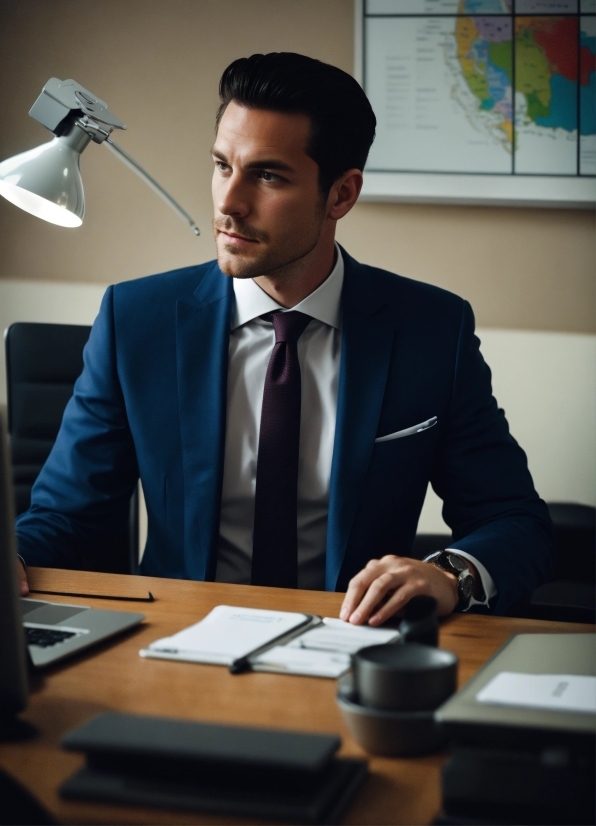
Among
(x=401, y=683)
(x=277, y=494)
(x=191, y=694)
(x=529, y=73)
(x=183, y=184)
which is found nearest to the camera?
(x=401, y=683)

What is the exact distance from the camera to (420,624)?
0.93m

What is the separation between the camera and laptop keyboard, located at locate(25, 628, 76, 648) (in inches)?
40.3

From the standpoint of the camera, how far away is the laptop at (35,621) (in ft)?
2.52

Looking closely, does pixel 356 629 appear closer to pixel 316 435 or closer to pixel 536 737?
pixel 536 737

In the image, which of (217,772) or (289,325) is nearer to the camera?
(217,772)

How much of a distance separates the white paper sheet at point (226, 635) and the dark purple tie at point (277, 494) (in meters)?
0.36

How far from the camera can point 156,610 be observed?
1183 millimetres

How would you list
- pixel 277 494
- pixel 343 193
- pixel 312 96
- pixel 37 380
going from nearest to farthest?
pixel 277 494 → pixel 312 96 → pixel 343 193 → pixel 37 380

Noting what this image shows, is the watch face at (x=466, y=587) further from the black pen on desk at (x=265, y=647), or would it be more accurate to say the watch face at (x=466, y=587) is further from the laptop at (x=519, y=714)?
the laptop at (x=519, y=714)

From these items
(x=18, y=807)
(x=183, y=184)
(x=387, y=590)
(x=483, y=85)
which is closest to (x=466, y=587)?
(x=387, y=590)

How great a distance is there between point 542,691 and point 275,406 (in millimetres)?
881

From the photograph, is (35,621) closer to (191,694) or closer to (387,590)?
(191,694)

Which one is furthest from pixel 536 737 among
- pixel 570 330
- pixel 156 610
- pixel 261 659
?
pixel 570 330

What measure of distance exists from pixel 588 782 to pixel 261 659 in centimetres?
42
